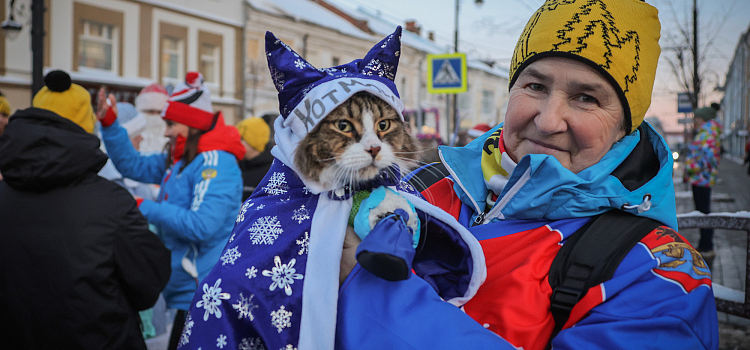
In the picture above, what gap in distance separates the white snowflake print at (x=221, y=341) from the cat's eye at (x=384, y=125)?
738mm

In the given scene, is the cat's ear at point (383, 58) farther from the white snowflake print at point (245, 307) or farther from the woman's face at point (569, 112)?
the white snowflake print at point (245, 307)

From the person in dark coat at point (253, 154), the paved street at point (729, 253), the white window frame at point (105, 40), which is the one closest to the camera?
the paved street at point (729, 253)

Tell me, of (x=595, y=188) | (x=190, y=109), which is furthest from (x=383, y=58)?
(x=190, y=109)

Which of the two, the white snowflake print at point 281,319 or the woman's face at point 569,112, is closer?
the white snowflake print at point 281,319

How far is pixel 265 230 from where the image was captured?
1277 mm

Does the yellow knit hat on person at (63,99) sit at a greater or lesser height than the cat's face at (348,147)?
greater

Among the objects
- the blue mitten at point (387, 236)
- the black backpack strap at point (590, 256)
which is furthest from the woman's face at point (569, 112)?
the blue mitten at point (387, 236)

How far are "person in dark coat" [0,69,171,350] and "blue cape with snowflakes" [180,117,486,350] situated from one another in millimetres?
1262

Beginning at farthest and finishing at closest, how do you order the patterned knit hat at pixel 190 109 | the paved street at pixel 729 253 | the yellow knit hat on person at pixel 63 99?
the paved street at pixel 729 253
the patterned knit hat at pixel 190 109
the yellow knit hat on person at pixel 63 99

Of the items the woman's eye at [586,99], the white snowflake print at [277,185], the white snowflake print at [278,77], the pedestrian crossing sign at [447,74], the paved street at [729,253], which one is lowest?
the paved street at [729,253]

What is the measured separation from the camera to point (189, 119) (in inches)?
127

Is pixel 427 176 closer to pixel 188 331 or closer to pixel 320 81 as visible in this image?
pixel 320 81

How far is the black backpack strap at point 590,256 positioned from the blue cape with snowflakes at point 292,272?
220 millimetres

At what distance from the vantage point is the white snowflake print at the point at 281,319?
3.83 ft
